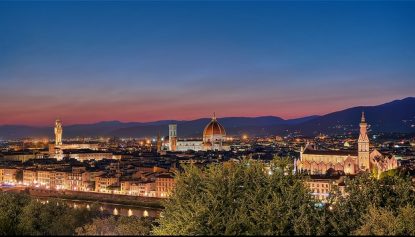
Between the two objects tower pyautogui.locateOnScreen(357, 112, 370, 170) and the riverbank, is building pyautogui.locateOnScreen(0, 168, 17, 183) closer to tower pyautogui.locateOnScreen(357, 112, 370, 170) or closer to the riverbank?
the riverbank

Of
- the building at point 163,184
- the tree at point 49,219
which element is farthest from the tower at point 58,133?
the tree at point 49,219

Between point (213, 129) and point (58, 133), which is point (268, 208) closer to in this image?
point (213, 129)

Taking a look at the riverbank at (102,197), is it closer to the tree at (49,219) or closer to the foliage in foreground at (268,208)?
the tree at (49,219)

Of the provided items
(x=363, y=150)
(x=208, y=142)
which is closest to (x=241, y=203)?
(x=363, y=150)

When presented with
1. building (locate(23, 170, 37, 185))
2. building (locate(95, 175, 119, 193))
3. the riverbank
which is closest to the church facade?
the riverbank

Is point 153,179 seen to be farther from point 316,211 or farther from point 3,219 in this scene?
point 316,211

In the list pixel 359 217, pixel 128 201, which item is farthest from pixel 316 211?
pixel 128 201
